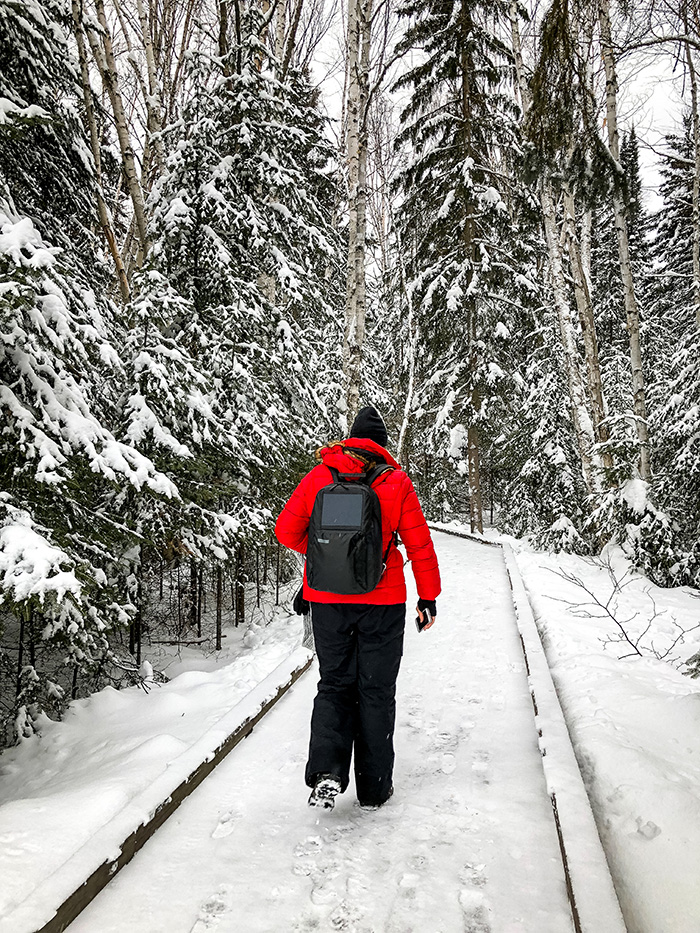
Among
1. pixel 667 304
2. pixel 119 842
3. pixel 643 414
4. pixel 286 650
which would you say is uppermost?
pixel 667 304

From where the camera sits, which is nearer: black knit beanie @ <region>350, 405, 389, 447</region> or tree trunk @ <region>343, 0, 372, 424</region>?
black knit beanie @ <region>350, 405, 389, 447</region>

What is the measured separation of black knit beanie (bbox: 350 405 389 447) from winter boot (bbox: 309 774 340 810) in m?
1.89

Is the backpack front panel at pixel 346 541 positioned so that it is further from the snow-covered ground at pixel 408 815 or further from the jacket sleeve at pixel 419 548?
the snow-covered ground at pixel 408 815

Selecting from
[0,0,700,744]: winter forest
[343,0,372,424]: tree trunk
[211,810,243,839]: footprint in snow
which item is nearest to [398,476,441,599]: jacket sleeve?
[211,810,243,839]: footprint in snow

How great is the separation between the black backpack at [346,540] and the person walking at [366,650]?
0.06m

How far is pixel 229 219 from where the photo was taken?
8961 mm

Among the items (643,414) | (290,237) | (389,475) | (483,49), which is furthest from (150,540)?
(483,49)

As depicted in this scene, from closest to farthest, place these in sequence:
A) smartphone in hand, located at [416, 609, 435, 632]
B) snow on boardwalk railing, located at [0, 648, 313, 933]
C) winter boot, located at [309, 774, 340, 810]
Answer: snow on boardwalk railing, located at [0, 648, 313, 933] → winter boot, located at [309, 774, 340, 810] → smartphone in hand, located at [416, 609, 435, 632]

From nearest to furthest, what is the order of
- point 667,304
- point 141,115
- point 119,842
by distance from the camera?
1. point 119,842
2. point 141,115
3. point 667,304

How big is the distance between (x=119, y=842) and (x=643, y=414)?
10.4 meters

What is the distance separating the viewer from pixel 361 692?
311 centimetres

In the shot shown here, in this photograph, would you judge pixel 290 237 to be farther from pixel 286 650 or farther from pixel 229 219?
pixel 286 650

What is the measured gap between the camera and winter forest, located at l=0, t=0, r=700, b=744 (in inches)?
188

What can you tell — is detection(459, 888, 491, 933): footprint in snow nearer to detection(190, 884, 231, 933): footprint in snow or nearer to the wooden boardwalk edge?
detection(190, 884, 231, 933): footprint in snow
